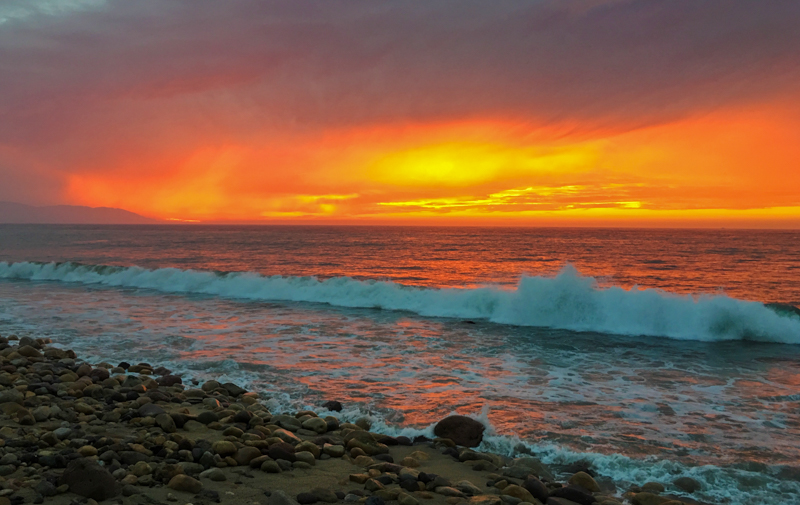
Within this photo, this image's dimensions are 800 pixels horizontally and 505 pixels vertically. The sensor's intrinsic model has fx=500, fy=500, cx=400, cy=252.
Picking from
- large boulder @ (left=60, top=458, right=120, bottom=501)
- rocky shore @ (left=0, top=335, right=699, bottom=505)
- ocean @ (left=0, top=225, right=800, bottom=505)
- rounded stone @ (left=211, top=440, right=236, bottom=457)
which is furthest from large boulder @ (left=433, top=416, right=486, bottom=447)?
large boulder @ (left=60, top=458, right=120, bottom=501)

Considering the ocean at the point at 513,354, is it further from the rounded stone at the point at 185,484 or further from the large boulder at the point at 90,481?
the large boulder at the point at 90,481

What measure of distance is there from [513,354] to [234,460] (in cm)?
806

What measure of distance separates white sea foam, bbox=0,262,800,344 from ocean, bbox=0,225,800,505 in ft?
0.19

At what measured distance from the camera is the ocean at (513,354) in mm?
6523

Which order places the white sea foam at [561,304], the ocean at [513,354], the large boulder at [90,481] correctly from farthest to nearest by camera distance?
the white sea foam at [561,304] → the ocean at [513,354] → the large boulder at [90,481]

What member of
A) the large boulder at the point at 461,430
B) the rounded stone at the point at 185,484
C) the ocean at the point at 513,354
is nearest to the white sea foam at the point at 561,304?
the ocean at the point at 513,354

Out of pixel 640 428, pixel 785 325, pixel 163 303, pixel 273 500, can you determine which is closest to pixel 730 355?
pixel 785 325

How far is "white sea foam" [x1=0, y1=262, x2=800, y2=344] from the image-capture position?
1521 cm

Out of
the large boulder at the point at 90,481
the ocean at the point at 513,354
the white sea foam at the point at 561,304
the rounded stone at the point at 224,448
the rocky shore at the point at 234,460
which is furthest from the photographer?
the white sea foam at the point at 561,304

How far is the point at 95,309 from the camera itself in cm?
1761

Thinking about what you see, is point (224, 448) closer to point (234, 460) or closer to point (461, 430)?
point (234, 460)

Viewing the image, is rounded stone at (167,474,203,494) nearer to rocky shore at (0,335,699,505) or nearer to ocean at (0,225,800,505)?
rocky shore at (0,335,699,505)

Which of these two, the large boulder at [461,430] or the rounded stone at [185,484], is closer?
the rounded stone at [185,484]

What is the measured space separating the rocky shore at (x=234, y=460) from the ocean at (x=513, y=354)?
53 centimetres
